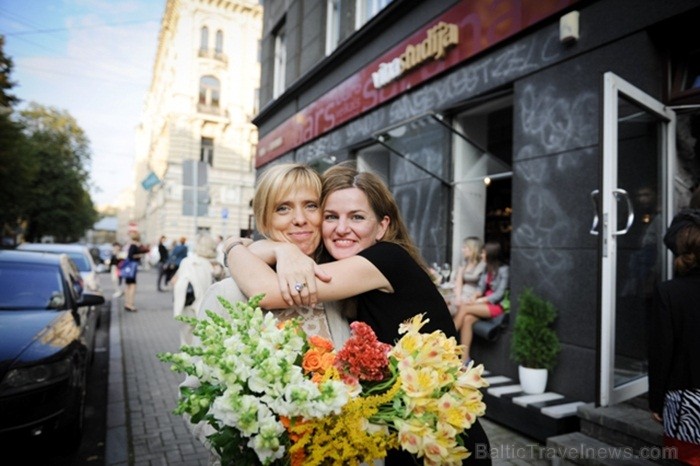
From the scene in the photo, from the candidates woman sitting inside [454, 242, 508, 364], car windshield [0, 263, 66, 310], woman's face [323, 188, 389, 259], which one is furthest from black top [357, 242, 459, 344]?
car windshield [0, 263, 66, 310]

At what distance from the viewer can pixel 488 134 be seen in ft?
23.8

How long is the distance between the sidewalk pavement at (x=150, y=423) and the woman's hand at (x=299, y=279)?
1679 mm

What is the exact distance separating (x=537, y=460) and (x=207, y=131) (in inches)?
1265

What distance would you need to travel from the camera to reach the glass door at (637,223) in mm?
3879

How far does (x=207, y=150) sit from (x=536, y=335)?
31246mm

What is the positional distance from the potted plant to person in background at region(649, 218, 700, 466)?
78.3 inches

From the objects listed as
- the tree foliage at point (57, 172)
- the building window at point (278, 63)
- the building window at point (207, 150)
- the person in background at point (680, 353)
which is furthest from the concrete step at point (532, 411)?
the tree foliage at point (57, 172)

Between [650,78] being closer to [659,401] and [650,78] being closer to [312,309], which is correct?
[659,401]

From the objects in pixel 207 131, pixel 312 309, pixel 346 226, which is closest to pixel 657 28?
pixel 346 226

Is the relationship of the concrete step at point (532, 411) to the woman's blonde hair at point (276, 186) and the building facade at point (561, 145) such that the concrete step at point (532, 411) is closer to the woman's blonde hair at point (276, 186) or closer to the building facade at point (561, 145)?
the building facade at point (561, 145)

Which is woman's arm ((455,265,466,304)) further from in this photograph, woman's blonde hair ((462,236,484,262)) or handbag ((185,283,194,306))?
handbag ((185,283,194,306))

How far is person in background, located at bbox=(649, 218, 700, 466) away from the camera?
2.24 meters

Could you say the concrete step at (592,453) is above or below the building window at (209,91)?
below

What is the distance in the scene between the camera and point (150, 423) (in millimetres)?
4512
